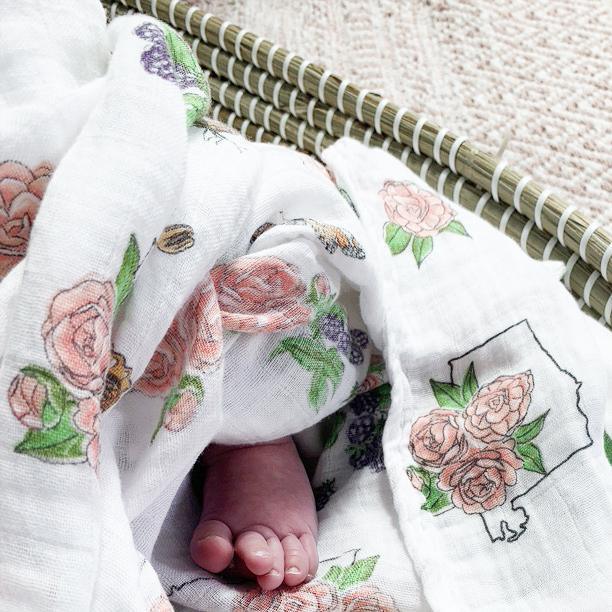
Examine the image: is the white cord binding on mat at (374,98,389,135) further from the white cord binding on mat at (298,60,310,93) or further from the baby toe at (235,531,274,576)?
the baby toe at (235,531,274,576)

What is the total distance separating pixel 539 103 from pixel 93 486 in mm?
729

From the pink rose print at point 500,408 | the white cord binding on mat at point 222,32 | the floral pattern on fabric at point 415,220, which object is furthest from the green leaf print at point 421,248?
the white cord binding on mat at point 222,32

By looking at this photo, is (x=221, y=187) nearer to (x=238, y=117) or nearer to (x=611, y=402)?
(x=611, y=402)

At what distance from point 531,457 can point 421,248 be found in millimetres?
158

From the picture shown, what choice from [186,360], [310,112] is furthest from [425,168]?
[186,360]

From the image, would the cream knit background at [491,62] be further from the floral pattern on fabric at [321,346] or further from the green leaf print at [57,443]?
the green leaf print at [57,443]

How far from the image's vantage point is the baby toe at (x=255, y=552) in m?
0.46

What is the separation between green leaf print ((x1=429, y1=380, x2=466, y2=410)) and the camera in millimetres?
509

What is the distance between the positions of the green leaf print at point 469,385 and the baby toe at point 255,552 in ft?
0.48

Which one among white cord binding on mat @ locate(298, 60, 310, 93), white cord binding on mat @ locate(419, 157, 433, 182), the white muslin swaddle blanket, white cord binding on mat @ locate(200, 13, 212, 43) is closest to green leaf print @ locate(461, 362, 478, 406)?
the white muslin swaddle blanket

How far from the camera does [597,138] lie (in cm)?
89

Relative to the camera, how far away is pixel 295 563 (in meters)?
0.47

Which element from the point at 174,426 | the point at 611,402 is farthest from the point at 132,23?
the point at 611,402

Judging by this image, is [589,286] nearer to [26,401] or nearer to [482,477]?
[482,477]
